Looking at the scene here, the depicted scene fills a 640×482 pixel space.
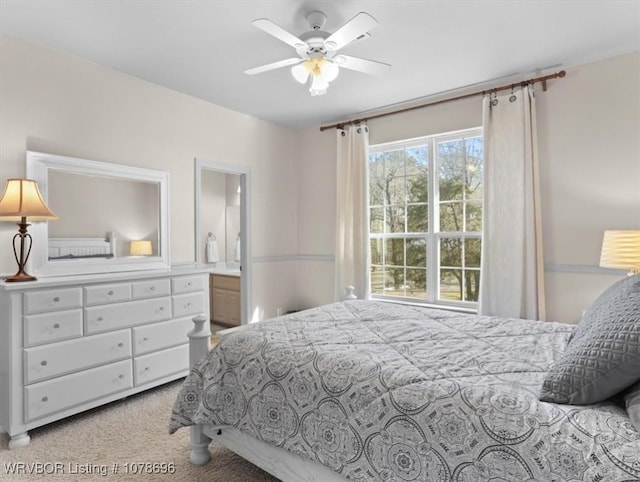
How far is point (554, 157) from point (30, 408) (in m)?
4.15

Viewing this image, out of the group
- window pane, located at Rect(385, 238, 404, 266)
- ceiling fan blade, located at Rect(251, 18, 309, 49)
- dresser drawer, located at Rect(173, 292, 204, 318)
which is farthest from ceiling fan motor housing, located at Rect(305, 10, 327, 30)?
window pane, located at Rect(385, 238, 404, 266)

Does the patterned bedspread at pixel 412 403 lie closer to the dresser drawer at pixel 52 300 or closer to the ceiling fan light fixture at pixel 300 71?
the dresser drawer at pixel 52 300

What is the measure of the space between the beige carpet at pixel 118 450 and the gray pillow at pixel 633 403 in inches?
62.4

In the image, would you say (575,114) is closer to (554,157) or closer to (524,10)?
(554,157)

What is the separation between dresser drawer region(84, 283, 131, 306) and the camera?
2.54 meters

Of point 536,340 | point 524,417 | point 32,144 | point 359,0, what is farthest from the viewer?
point 32,144

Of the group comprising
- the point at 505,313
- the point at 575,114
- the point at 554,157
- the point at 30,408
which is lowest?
the point at 30,408

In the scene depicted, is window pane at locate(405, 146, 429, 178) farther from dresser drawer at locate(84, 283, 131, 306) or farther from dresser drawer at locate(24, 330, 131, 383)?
dresser drawer at locate(24, 330, 131, 383)

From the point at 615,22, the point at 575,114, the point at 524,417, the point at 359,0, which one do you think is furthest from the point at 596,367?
the point at 575,114

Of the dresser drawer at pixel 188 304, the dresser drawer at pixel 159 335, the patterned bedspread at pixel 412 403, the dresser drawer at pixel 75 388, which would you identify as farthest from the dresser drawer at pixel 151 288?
the patterned bedspread at pixel 412 403

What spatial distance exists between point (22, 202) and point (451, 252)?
3.49 metres

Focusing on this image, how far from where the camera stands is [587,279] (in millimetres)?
2959

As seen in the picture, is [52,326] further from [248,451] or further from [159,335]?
[248,451]

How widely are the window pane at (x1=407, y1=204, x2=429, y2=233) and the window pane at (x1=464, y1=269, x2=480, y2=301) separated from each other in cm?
61
